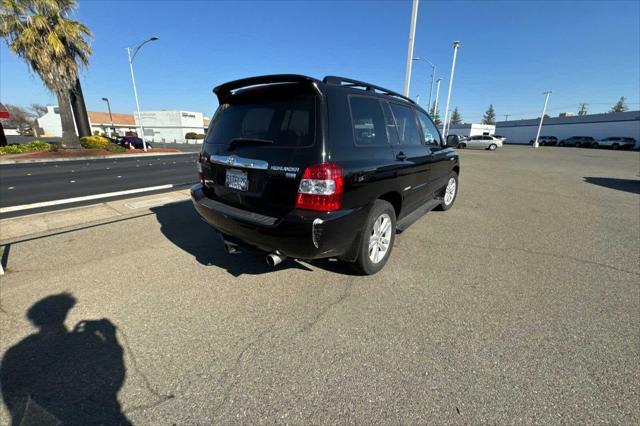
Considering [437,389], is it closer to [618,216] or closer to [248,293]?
[248,293]

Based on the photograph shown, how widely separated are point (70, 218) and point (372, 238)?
5366 millimetres

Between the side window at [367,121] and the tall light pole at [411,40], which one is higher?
the tall light pole at [411,40]

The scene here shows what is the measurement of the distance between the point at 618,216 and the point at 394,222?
222 inches

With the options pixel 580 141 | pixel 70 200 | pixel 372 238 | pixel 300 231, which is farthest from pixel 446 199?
pixel 580 141

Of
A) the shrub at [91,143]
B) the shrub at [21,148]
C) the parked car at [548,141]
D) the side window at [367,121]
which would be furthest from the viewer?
the parked car at [548,141]

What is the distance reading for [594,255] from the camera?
3924mm

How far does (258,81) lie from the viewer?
9.48 feet

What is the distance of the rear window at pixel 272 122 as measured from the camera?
2.52m

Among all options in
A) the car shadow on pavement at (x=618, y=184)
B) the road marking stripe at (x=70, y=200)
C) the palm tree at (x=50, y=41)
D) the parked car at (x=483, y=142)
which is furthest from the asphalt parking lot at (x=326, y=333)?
the parked car at (x=483, y=142)

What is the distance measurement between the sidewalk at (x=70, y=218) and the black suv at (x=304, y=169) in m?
2.80

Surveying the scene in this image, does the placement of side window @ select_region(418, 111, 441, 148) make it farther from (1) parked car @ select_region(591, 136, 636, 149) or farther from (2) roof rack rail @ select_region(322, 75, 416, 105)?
(1) parked car @ select_region(591, 136, 636, 149)

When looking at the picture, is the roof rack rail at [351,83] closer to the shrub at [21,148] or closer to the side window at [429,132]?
the side window at [429,132]

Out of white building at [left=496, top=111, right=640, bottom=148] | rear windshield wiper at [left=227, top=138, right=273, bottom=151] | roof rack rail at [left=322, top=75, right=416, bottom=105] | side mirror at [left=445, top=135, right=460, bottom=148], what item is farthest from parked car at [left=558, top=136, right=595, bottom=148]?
rear windshield wiper at [left=227, top=138, right=273, bottom=151]

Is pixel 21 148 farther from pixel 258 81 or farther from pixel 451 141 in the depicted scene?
pixel 451 141
